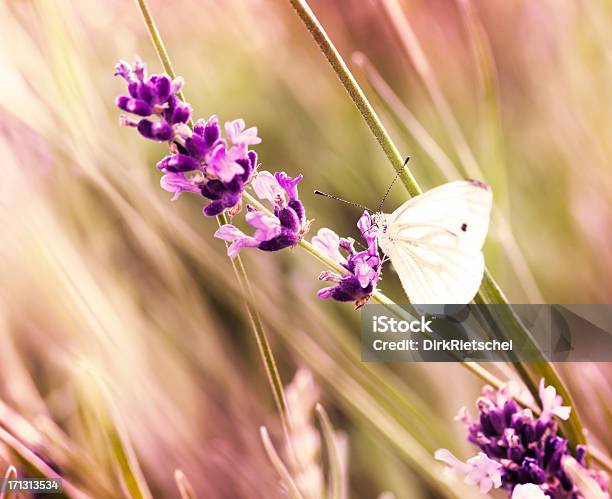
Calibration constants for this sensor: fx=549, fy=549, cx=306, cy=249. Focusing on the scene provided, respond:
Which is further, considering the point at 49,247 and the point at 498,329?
the point at 49,247

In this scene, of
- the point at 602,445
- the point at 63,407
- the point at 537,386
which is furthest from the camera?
the point at 63,407

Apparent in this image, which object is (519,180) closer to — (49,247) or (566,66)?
(566,66)

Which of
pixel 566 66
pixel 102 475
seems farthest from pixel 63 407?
pixel 566 66

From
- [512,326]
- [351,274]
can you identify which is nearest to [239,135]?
[351,274]

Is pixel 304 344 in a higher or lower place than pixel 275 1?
lower

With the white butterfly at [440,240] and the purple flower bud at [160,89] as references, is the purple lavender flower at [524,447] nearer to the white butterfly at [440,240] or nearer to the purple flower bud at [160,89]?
the white butterfly at [440,240]

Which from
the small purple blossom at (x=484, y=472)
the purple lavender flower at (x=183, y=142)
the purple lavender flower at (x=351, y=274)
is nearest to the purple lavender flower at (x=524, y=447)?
the small purple blossom at (x=484, y=472)
